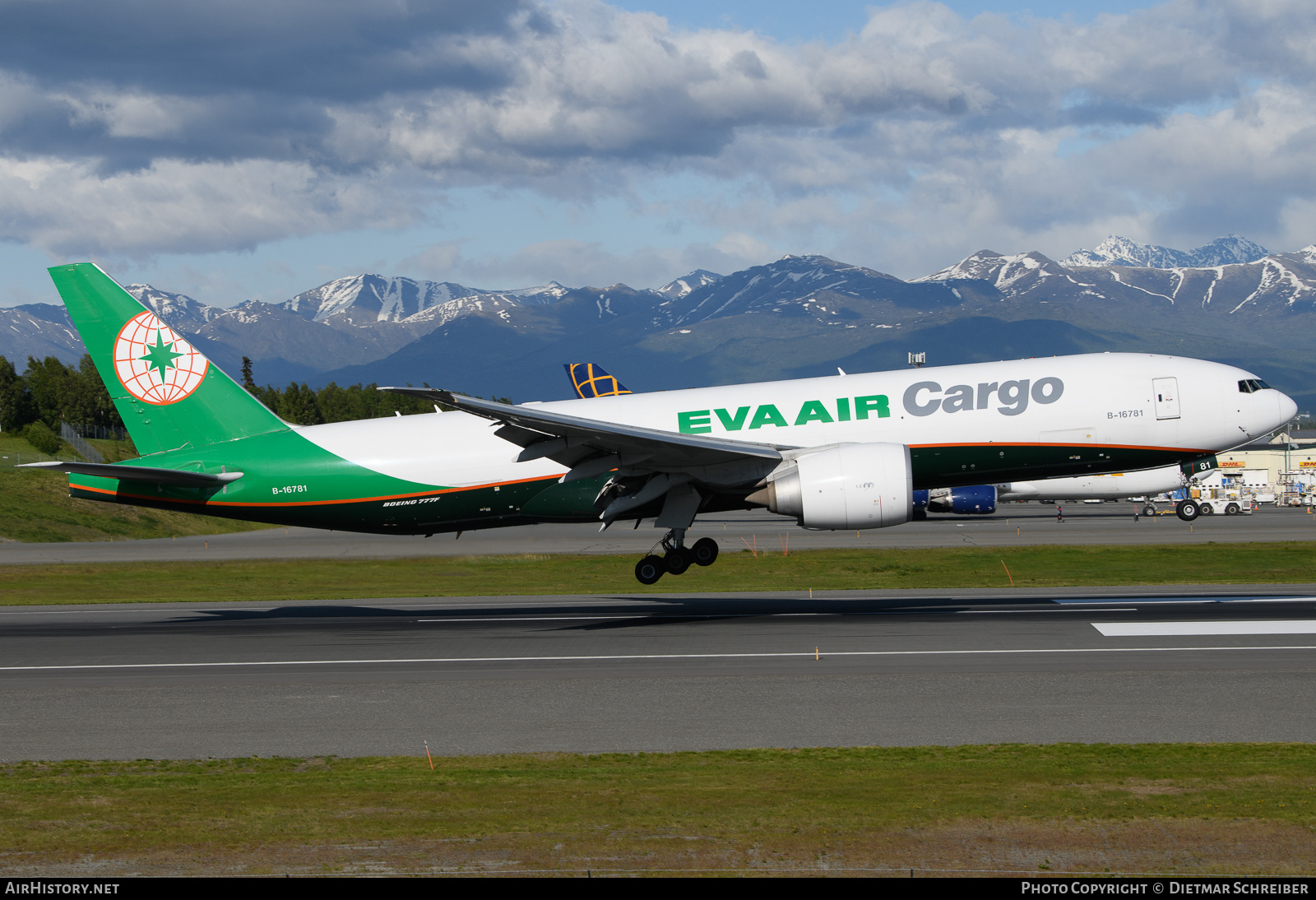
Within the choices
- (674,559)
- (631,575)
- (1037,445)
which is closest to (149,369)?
(674,559)

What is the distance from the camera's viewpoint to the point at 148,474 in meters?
26.8

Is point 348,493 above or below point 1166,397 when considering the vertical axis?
below

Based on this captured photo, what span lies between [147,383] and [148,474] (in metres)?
3.41

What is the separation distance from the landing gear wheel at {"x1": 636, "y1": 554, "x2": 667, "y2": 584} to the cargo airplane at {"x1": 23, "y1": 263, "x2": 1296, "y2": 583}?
0.22ft

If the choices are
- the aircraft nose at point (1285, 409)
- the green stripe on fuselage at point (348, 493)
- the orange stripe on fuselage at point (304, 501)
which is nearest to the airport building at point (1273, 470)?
the aircraft nose at point (1285, 409)

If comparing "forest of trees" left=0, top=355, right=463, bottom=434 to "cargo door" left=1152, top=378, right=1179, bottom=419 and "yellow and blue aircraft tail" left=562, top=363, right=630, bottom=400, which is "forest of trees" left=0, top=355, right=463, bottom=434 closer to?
"yellow and blue aircraft tail" left=562, top=363, right=630, bottom=400

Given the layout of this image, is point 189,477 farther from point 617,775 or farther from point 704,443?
point 617,775

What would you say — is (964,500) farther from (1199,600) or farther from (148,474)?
(148,474)

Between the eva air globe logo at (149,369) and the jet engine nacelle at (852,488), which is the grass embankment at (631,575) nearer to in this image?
the eva air globe logo at (149,369)

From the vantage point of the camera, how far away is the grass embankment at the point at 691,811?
387 inches

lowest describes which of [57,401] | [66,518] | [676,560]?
[676,560]

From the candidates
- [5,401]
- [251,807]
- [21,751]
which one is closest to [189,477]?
[21,751]

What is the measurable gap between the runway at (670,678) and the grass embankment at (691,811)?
1134 millimetres
